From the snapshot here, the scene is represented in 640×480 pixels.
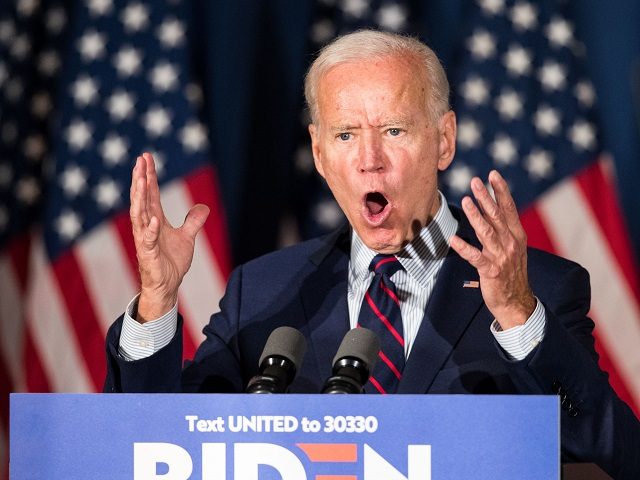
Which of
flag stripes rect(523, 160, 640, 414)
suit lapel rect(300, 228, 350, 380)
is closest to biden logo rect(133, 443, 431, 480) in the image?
suit lapel rect(300, 228, 350, 380)

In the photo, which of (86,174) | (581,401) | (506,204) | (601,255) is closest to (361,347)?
(506,204)

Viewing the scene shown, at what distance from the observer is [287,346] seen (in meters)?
1.71

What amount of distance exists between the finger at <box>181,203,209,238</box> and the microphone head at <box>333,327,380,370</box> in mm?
567

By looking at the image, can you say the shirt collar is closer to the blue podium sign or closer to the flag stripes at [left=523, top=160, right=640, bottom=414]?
the blue podium sign

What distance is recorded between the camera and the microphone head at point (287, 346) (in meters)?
1.70

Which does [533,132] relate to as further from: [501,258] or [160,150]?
[501,258]

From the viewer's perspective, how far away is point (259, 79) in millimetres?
4086

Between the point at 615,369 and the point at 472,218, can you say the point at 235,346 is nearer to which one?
the point at 472,218

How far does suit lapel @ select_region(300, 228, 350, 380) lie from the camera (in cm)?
233

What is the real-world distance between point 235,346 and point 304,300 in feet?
0.62

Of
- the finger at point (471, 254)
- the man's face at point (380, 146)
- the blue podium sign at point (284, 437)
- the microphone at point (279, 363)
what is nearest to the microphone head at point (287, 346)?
the microphone at point (279, 363)

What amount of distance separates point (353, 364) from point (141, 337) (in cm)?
56

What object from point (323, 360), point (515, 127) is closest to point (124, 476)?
point (323, 360)

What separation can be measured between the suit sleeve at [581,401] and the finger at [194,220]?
697mm
